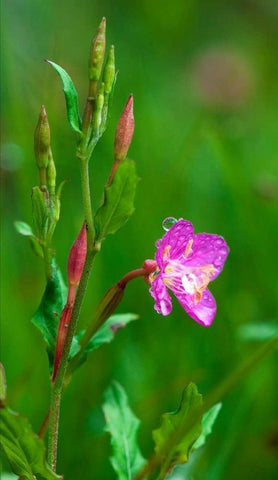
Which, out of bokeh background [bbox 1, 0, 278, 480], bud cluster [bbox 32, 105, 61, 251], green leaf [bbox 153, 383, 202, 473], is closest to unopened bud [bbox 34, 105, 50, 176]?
bud cluster [bbox 32, 105, 61, 251]

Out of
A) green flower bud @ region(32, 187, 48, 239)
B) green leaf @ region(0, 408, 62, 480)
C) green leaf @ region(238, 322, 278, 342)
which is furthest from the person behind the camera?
green leaf @ region(238, 322, 278, 342)

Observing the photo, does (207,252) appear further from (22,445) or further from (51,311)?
(22,445)

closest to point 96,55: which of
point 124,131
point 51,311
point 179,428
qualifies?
point 124,131

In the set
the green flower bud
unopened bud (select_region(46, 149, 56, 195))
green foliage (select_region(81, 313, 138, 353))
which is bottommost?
green foliage (select_region(81, 313, 138, 353))

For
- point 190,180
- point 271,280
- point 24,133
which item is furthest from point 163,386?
point 190,180

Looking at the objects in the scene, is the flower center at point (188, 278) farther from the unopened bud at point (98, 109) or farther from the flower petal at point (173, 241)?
the unopened bud at point (98, 109)

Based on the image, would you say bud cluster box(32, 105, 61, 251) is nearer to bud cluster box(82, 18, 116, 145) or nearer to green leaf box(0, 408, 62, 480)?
bud cluster box(82, 18, 116, 145)

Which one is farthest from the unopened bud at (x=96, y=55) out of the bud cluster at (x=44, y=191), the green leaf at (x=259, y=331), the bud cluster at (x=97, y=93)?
the green leaf at (x=259, y=331)
